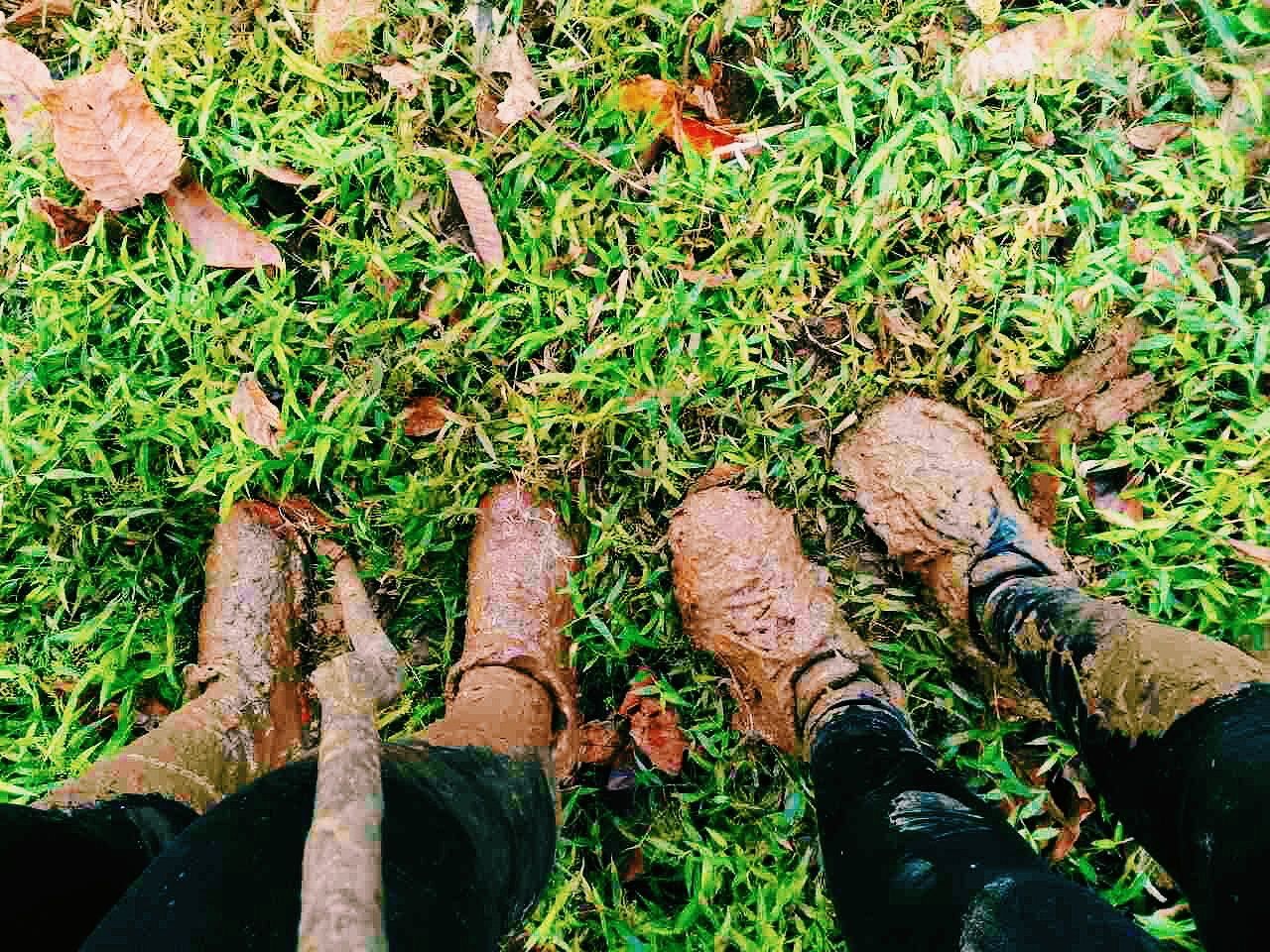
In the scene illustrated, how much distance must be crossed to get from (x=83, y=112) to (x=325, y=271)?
58cm

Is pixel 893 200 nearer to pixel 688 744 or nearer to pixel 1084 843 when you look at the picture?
pixel 688 744

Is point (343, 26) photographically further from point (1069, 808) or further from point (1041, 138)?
point (1069, 808)

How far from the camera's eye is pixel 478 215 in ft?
6.37

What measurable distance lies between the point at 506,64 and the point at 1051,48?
46.7 inches

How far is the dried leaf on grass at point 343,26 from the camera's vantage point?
1.96m

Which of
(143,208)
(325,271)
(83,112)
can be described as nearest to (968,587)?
(325,271)

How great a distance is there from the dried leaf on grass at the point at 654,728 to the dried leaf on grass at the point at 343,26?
153 centimetres

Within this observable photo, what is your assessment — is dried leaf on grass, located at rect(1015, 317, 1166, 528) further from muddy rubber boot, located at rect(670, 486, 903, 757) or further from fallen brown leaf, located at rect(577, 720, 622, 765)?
fallen brown leaf, located at rect(577, 720, 622, 765)

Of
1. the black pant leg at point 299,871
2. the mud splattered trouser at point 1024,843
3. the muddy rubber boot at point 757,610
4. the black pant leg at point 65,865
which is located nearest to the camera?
the black pant leg at point 299,871

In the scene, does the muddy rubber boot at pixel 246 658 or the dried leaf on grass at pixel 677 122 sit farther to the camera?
the dried leaf on grass at pixel 677 122

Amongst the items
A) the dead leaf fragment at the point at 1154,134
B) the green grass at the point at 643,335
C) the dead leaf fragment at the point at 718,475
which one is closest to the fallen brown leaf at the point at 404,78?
the green grass at the point at 643,335

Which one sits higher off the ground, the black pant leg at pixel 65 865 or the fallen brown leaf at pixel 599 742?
the black pant leg at pixel 65 865

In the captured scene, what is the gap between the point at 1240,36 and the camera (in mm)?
1945

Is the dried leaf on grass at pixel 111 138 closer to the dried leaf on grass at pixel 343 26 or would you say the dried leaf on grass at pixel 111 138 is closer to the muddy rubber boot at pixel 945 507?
the dried leaf on grass at pixel 343 26
